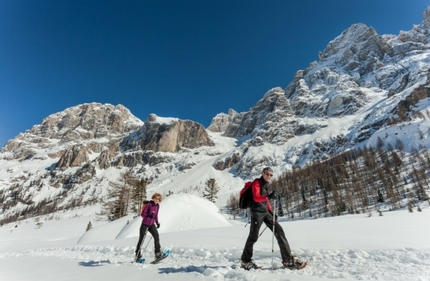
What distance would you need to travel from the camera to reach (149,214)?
796 centimetres

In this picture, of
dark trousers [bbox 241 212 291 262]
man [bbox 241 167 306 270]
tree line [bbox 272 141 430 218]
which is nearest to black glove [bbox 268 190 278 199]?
man [bbox 241 167 306 270]

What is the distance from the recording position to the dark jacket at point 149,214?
789cm

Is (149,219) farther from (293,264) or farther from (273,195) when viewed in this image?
(293,264)

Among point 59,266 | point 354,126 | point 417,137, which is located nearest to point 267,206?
point 59,266

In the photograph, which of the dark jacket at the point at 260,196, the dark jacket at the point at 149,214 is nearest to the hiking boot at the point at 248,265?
the dark jacket at the point at 260,196

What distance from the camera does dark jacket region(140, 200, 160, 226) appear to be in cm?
789

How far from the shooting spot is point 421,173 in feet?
242

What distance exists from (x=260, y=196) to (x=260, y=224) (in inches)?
25.2

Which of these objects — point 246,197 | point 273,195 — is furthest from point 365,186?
point 246,197

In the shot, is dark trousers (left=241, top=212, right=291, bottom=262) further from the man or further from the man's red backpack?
the man's red backpack

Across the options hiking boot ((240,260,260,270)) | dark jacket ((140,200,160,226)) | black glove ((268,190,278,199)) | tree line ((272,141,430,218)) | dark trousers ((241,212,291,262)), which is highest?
tree line ((272,141,430,218))

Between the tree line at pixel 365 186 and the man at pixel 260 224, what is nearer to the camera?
the man at pixel 260 224

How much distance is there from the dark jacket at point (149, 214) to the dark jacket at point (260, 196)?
423cm

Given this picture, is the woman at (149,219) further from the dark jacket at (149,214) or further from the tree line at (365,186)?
the tree line at (365,186)
